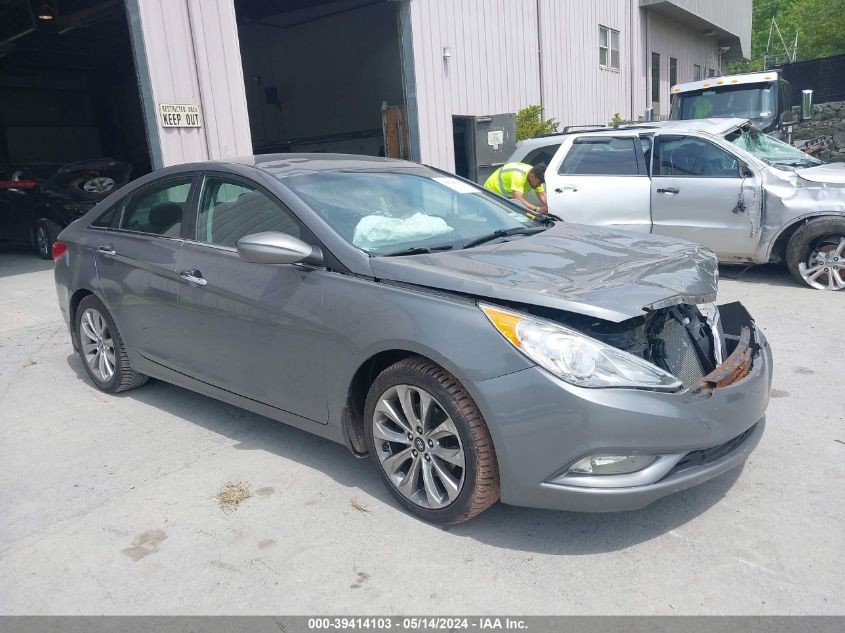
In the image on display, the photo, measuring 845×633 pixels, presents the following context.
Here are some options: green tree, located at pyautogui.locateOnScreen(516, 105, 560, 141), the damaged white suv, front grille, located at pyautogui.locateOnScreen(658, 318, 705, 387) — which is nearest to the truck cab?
green tree, located at pyautogui.locateOnScreen(516, 105, 560, 141)

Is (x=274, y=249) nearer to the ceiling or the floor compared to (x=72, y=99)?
nearer to the floor

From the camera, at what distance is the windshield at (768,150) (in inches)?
307

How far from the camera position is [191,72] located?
8977mm

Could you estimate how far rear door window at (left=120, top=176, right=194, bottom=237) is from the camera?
4.43 meters

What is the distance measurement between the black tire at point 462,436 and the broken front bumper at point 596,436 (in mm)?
72

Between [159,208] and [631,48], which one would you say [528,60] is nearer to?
[631,48]

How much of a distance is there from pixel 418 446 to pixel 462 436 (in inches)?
12.3

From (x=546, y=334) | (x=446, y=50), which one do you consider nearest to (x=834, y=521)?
(x=546, y=334)

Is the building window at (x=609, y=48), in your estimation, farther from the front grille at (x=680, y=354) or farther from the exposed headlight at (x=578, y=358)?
the exposed headlight at (x=578, y=358)

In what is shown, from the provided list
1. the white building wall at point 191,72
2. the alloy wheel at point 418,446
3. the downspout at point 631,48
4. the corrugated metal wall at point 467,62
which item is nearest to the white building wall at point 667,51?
the downspout at point 631,48

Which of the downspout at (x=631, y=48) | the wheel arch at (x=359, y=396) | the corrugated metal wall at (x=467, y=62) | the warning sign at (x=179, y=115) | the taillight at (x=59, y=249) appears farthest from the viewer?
the downspout at (x=631, y=48)

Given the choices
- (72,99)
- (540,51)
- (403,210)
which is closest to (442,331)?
(403,210)

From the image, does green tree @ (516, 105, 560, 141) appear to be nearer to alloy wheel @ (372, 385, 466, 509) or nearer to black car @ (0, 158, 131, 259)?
black car @ (0, 158, 131, 259)

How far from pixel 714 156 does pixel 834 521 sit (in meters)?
5.35
